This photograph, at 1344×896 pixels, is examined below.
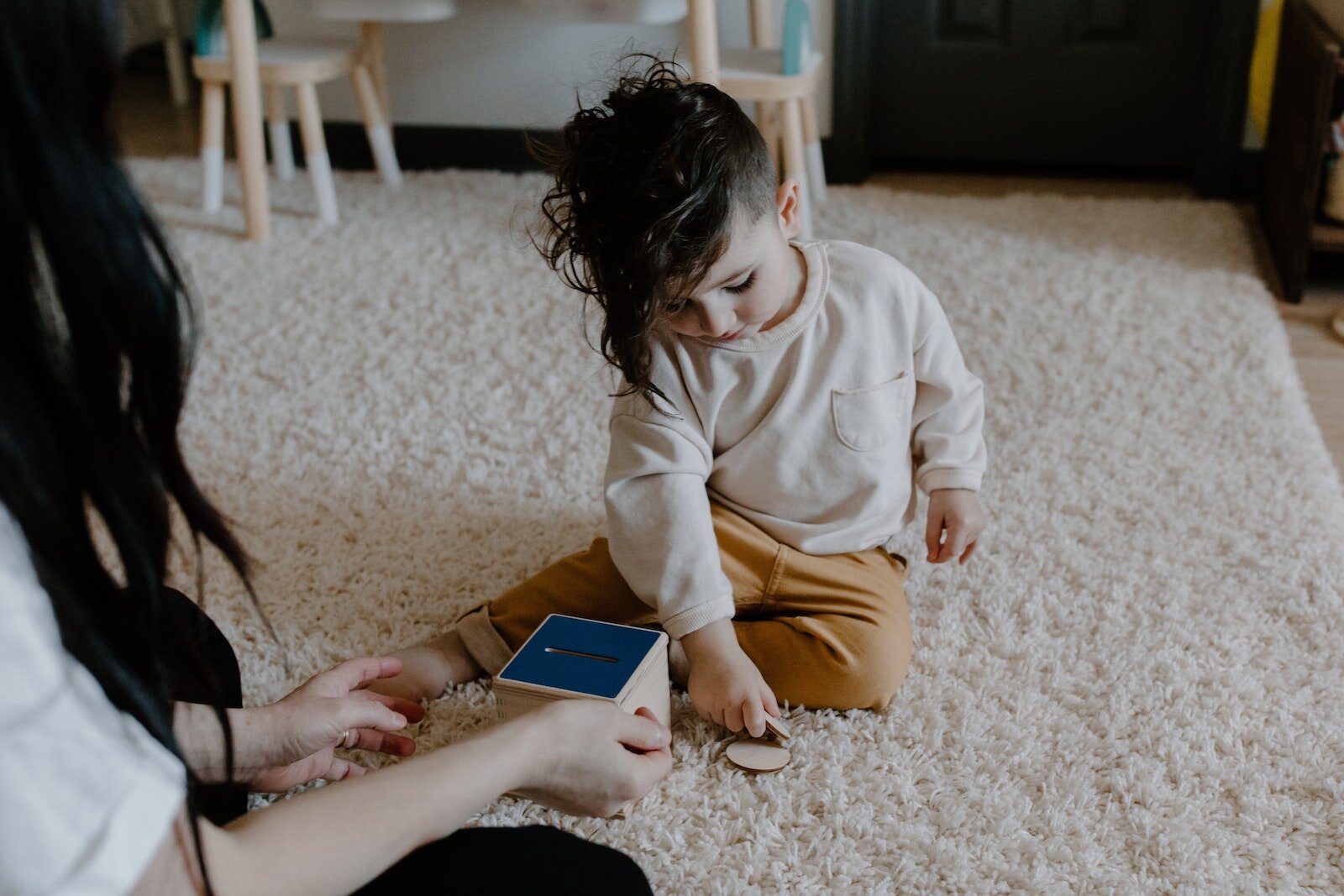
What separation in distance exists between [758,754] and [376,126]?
5.64 feet

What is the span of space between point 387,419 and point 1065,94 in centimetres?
154

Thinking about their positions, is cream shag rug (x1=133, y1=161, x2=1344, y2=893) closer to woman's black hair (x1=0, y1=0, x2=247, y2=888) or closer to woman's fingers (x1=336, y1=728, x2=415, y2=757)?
woman's fingers (x1=336, y1=728, x2=415, y2=757)

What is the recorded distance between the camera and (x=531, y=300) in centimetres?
184

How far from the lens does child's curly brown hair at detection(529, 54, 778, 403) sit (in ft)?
2.76

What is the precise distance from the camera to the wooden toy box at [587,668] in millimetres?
894

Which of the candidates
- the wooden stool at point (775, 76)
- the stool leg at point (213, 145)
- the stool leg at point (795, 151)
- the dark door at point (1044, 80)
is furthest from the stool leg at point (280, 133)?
the dark door at point (1044, 80)

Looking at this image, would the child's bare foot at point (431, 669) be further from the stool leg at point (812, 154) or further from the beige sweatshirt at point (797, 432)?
the stool leg at point (812, 154)

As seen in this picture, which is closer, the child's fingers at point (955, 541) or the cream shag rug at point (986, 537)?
the cream shag rug at point (986, 537)

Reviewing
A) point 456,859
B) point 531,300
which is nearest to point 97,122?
point 456,859

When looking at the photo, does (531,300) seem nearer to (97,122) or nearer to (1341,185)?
(1341,185)

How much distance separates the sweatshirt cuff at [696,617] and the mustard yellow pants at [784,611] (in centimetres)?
6

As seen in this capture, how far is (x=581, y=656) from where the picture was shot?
93 centimetres

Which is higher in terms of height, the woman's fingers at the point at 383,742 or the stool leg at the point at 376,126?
the stool leg at the point at 376,126

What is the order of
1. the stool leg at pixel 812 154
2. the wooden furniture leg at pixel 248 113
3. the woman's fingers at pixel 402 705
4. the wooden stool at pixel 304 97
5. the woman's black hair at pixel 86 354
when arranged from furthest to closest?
1. the stool leg at pixel 812 154
2. the wooden stool at pixel 304 97
3. the wooden furniture leg at pixel 248 113
4. the woman's fingers at pixel 402 705
5. the woman's black hair at pixel 86 354
